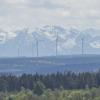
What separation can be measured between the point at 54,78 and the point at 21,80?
12.2 metres

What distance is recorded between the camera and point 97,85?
7598 inches

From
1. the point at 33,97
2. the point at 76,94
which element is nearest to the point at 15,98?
the point at 33,97

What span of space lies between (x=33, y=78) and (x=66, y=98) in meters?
60.6

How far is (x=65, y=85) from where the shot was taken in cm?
19650

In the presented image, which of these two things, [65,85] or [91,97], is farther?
[65,85]

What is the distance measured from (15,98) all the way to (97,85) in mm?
59282

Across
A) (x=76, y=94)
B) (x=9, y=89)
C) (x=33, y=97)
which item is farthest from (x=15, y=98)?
(x=9, y=89)

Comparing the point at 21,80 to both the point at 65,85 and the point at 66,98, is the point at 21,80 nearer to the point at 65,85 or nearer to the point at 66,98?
the point at 65,85

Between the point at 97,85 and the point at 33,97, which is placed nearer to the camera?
the point at 33,97

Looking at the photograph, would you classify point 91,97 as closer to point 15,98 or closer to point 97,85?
point 15,98

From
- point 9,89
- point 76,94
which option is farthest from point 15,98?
point 9,89

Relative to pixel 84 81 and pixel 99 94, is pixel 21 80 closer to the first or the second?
pixel 84 81

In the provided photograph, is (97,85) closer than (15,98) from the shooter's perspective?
No

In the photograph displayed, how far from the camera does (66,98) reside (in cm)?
13700
